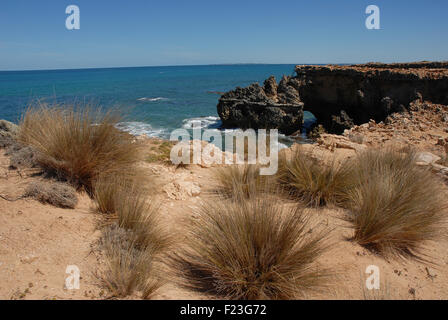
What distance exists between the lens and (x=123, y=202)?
2.87 m

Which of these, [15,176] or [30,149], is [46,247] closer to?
[15,176]

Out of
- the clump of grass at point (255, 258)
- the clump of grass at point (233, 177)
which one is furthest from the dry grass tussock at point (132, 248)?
the clump of grass at point (233, 177)

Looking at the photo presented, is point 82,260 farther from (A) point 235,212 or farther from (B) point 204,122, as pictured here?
(B) point 204,122

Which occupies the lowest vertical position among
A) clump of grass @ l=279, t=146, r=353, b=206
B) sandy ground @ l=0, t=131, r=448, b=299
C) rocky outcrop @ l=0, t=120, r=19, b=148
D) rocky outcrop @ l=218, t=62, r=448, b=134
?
sandy ground @ l=0, t=131, r=448, b=299

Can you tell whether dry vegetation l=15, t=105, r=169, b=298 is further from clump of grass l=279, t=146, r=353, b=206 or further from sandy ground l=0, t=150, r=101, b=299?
clump of grass l=279, t=146, r=353, b=206

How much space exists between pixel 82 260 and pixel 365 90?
18.5m

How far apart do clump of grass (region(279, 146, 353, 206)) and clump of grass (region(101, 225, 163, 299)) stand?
80.9 inches

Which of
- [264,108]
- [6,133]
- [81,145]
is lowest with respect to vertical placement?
[81,145]

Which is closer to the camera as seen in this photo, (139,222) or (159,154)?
(139,222)

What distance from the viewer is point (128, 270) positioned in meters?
2.10

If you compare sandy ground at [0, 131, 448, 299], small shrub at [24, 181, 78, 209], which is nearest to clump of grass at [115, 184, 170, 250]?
sandy ground at [0, 131, 448, 299]

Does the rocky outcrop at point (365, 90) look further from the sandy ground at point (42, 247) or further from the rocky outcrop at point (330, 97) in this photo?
the sandy ground at point (42, 247)

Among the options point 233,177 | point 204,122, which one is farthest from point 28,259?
point 204,122

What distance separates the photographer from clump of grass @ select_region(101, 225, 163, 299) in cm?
201
